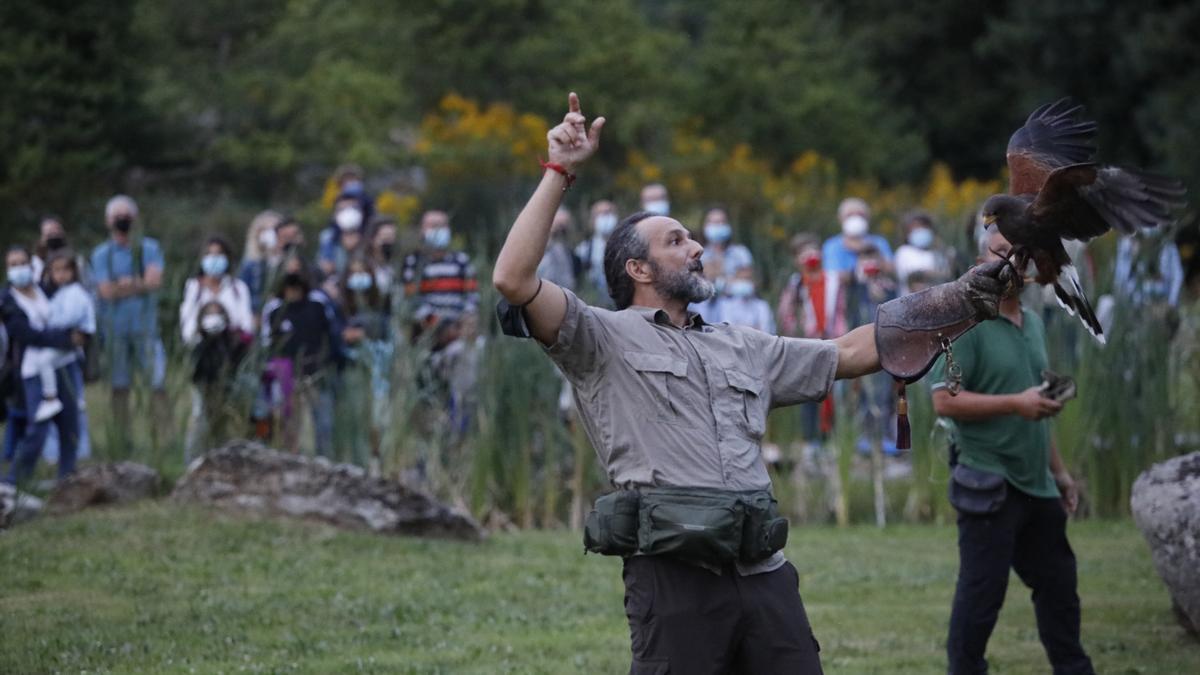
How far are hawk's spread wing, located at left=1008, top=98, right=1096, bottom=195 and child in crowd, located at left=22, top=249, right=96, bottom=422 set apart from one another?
7.16 metres

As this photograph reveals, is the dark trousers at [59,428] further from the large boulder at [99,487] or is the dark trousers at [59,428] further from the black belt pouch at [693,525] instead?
the black belt pouch at [693,525]

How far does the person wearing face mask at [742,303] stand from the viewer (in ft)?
39.7

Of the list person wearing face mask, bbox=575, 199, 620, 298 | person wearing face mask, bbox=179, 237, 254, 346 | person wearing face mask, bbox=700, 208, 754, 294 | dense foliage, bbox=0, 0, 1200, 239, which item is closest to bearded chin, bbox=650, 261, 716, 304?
person wearing face mask, bbox=179, 237, 254, 346

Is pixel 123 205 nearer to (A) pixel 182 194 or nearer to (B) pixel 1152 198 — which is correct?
(B) pixel 1152 198

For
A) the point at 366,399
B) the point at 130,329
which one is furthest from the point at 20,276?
the point at 366,399

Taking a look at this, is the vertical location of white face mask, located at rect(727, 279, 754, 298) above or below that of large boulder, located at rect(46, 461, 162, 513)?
above

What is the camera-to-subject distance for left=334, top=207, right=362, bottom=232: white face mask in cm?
1285

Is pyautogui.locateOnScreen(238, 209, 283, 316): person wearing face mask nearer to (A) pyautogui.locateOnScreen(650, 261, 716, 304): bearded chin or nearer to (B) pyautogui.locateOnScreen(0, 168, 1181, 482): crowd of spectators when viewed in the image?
(B) pyautogui.locateOnScreen(0, 168, 1181, 482): crowd of spectators

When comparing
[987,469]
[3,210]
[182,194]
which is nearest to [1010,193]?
[987,469]

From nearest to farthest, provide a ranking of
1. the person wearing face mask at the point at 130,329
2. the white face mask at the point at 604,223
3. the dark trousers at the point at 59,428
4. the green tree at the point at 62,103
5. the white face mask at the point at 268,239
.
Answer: the person wearing face mask at the point at 130,329
the dark trousers at the point at 59,428
the white face mask at the point at 268,239
the white face mask at the point at 604,223
the green tree at the point at 62,103

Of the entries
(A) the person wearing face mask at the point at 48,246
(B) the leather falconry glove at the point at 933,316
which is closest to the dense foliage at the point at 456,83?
(A) the person wearing face mask at the point at 48,246

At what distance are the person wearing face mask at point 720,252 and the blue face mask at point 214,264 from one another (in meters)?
3.77

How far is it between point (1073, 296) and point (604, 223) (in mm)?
8149

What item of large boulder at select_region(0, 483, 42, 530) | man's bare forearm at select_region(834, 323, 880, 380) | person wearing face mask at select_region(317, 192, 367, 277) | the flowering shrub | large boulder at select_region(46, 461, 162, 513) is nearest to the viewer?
man's bare forearm at select_region(834, 323, 880, 380)
